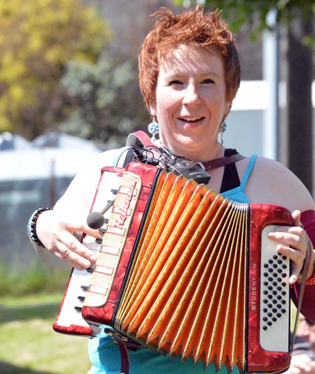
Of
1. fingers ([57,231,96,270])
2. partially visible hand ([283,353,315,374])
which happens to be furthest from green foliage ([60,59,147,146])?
fingers ([57,231,96,270])

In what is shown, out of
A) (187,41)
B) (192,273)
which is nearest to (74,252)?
(192,273)

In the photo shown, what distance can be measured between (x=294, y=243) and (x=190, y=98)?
0.55 metres

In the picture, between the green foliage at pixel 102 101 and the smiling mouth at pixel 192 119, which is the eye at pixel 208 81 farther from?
the green foliage at pixel 102 101

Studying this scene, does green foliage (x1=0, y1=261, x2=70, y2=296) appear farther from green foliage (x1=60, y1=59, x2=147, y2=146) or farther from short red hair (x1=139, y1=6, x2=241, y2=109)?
green foliage (x1=60, y1=59, x2=147, y2=146)

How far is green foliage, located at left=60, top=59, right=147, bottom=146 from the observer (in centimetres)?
2611

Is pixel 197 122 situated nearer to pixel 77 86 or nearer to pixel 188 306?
pixel 188 306

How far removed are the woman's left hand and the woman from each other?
8 cm

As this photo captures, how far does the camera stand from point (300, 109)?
24.4 ft

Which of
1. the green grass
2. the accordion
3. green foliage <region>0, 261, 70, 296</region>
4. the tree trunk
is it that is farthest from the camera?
green foliage <region>0, 261, 70, 296</region>

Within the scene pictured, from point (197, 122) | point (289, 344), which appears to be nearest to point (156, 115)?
point (197, 122)

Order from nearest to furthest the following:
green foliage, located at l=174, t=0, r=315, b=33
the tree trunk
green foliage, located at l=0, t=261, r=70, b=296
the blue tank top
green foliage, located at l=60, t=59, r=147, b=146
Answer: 1. the blue tank top
2. green foliage, located at l=174, t=0, r=315, b=33
3. the tree trunk
4. green foliage, located at l=0, t=261, r=70, b=296
5. green foliage, located at l=60, t=59, r=147, b=146

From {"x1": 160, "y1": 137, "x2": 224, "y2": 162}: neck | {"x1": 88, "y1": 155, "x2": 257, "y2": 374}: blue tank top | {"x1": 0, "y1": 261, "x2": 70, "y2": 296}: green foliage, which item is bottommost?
{"x1": 0, "y1": 261, "x2": 70, "y2": 296}: green foliage

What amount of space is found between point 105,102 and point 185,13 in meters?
23.7

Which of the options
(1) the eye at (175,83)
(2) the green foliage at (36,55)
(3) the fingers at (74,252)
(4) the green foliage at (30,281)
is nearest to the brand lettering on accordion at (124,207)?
(3) the fingers at (74,252)
